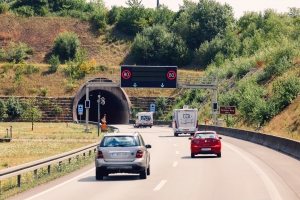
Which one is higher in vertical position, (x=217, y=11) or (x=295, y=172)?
(x=217, y=11)

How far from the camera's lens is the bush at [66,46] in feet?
399

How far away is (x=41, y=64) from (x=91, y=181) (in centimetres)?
9603

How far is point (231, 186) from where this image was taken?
18094 millimetres

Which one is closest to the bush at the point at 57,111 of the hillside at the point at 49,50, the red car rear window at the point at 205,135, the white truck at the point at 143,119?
the hillside at the point at 49,50

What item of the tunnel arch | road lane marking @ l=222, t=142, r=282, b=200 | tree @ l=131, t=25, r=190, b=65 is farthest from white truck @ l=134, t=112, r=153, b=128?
road lane marking @ l=222, t=142, r=282, b=200

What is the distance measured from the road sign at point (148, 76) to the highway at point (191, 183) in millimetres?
43607

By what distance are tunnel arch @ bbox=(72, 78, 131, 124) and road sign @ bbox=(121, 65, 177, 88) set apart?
21781 millimetres

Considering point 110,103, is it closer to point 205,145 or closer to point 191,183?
point 205,145

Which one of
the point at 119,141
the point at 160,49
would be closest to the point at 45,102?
the point at 160,49

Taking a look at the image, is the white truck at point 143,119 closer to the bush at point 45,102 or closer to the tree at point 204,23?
the bush at point 45,102

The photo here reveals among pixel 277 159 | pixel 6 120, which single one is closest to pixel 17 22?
pixel 6 120

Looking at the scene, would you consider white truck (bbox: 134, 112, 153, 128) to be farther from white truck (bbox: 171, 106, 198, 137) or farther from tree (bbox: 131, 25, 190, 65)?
tree (bbox: 131, 25, 190, 65)

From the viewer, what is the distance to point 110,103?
10550 cm

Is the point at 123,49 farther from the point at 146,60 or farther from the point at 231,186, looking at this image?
the point at 231,186
